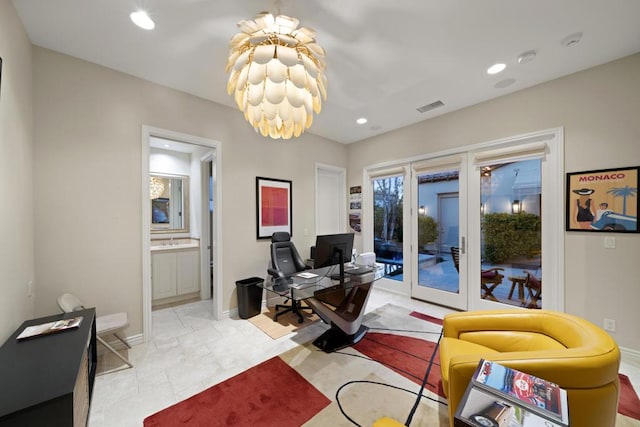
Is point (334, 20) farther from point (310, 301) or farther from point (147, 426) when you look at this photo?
point (147, 426)

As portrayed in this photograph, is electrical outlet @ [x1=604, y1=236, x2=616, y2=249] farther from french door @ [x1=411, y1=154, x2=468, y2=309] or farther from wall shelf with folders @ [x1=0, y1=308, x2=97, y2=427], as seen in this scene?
wall shelf with folders @ [x1=0, y1=308, x2=97, y2=427]

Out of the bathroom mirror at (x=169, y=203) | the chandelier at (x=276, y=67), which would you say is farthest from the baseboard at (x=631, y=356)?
the bathroom mirror at (x=169, y=203)

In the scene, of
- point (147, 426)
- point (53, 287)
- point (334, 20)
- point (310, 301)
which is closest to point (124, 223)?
point (53, 287)

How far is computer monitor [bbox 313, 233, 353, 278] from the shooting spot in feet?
8.59

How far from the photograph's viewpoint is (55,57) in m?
2.31

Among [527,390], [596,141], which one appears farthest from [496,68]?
[527,390]

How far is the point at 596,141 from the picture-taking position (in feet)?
8.39

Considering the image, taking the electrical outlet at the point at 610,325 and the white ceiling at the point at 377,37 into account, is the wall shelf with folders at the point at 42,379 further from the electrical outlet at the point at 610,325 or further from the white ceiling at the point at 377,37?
the electrical outlet at the point at 610,325

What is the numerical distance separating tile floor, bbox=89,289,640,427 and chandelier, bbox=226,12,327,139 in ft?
7.76

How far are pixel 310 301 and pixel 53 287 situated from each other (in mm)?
2474

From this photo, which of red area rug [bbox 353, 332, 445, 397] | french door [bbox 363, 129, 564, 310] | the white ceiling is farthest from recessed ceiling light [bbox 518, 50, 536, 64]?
red area rug [bbox 353, 332, 445, 397]

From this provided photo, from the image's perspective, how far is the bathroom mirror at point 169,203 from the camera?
442 centimetres

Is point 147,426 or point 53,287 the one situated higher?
point 53,287

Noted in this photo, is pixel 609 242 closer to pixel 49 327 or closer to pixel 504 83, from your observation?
pixel 504 83
